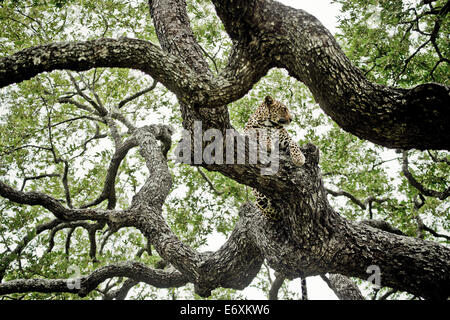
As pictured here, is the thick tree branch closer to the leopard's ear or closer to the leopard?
the leopard

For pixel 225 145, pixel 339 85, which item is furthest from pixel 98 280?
pixel 339 85

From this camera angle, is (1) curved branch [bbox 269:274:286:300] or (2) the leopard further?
(1) curved branch [bbox 269:274:286:300]

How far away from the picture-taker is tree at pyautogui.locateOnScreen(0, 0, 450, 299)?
297cm

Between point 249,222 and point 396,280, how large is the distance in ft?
5.89

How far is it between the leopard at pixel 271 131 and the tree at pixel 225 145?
13 centimetres

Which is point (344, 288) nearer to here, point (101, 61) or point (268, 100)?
point (268, 100)

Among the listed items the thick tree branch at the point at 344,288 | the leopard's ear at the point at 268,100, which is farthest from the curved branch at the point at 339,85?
the thick tree branch at the point at 344,288

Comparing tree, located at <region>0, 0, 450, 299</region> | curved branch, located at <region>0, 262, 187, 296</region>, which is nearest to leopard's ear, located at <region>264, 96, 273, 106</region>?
tree, located at <region>0, 0, 450, 299</region>

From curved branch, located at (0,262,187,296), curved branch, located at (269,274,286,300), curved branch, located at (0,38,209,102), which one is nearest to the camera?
curved branch, located at (0,38,209,102)

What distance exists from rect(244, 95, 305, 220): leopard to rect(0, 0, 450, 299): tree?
128mm

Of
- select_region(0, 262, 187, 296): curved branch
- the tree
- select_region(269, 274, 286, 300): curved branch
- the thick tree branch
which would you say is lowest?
select_region(269, 274, 286, 300): curved branch
